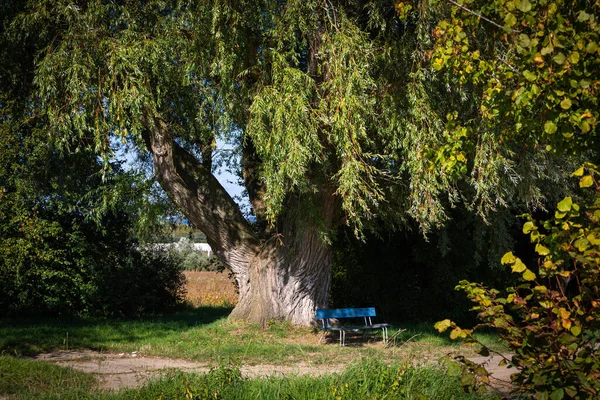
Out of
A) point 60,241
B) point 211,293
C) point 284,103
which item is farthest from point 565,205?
point 211,293

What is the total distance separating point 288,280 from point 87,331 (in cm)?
417

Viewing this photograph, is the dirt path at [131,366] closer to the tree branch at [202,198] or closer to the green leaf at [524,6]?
the tree branch at [202,198]

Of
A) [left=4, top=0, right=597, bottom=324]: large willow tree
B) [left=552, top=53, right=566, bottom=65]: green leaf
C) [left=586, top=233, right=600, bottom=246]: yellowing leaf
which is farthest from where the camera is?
[left=4, top=0, right=597, bottom=324]: large willow tree

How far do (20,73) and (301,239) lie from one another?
272 inches

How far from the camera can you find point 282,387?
625cm

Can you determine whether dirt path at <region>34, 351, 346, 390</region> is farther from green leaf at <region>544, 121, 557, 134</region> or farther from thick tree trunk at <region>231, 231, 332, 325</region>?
green leaf at <region>544, 121, 557, 134</region>

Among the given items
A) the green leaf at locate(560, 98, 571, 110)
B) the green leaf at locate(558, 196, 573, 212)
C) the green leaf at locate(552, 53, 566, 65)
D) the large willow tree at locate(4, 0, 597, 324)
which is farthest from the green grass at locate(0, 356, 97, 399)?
the green leaf at locate(552, 53, 566, 65)

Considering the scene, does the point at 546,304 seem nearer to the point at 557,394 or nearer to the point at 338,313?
the point at 557,394

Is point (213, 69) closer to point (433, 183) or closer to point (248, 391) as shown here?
point (433, 183)

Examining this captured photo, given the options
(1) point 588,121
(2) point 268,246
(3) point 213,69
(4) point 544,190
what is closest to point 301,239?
(2) point 268,246

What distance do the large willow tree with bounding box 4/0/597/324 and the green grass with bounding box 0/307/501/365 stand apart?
91 centimetres

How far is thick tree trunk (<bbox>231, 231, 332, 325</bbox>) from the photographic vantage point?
1300 centimetres

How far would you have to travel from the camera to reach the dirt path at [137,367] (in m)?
8.09

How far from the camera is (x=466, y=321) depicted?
16.1 metres
